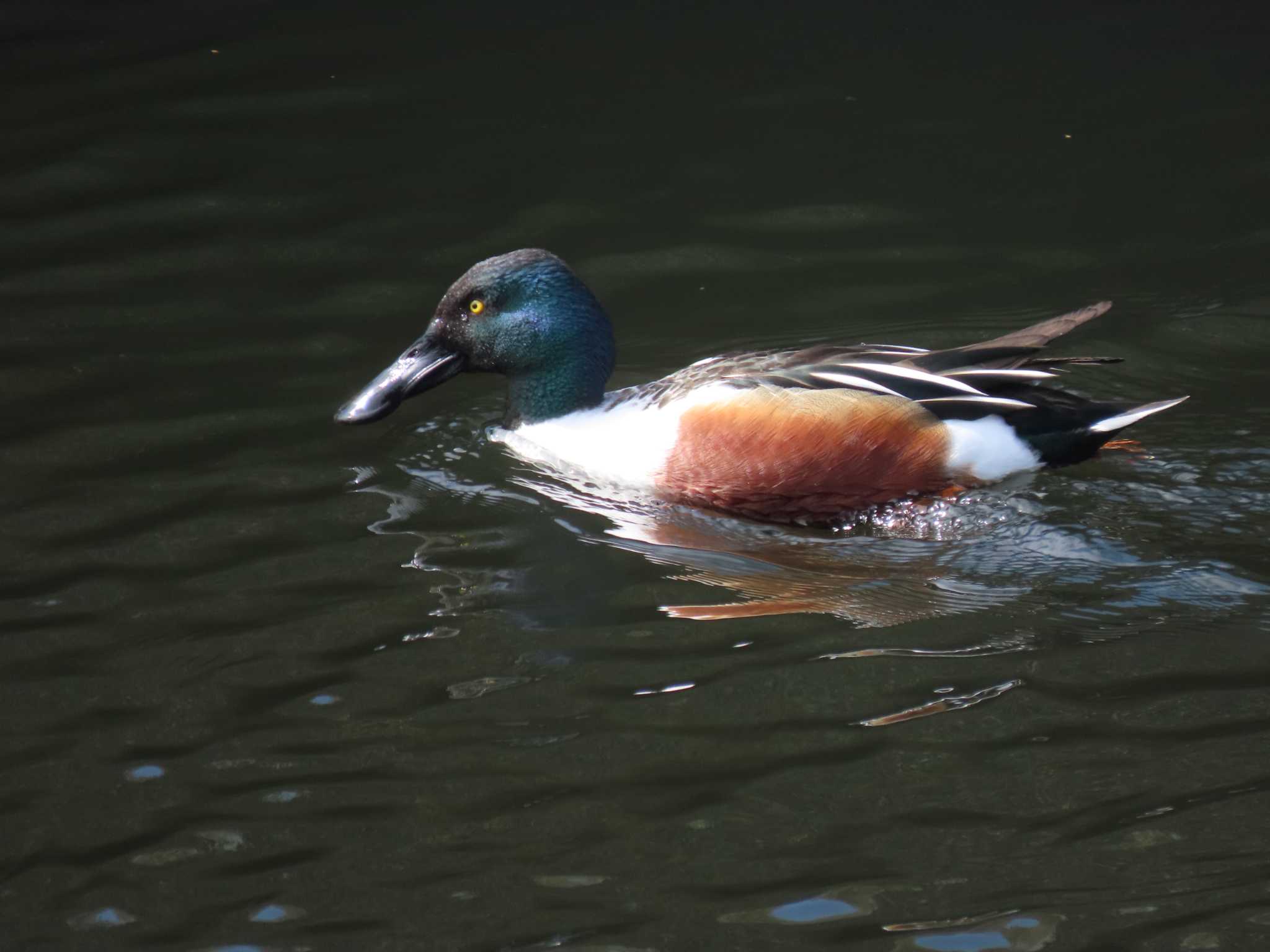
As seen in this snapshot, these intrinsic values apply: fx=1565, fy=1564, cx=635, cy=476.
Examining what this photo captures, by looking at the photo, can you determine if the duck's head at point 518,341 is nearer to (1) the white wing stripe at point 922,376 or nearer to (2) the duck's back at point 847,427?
(2) the duck's back at point 847,427

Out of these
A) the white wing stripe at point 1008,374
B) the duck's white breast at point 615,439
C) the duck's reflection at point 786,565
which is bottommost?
the duck's reflection at point 786,565

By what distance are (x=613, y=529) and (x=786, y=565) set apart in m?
0.66

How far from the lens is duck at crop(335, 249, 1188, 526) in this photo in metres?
5.48

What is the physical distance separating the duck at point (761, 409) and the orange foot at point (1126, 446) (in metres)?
0.03

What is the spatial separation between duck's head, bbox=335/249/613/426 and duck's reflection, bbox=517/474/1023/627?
0.48 m

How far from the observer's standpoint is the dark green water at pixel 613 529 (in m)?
3.61

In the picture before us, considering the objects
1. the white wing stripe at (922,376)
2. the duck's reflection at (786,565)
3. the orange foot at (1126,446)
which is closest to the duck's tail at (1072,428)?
the orange foot at (1126,446)

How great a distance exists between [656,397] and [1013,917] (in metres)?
2.82

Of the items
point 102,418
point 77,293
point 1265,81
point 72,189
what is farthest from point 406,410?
point 1265,81

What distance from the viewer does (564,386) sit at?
6051mm

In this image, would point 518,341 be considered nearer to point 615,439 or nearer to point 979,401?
point 615,439

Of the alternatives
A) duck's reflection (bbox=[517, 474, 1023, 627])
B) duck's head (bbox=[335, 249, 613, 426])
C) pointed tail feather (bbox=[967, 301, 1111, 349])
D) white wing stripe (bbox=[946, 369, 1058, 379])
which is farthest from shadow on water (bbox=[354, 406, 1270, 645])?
pointed tail feather (bbox=[967, 301, 1111, 349])

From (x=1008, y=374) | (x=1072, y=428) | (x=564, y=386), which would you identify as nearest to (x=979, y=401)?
(x=1008, y=374)

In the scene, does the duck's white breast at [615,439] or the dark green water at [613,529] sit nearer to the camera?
the dark green water at [613,529]
